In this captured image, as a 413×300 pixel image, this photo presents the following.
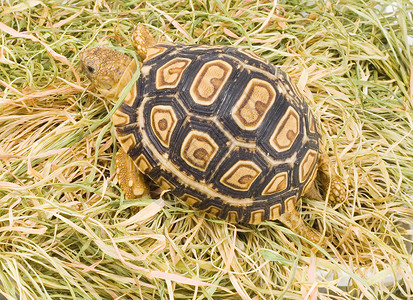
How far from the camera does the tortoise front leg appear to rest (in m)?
1.66

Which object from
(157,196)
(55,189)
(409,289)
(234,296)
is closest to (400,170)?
(409,289)

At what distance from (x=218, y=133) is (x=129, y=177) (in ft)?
1.31

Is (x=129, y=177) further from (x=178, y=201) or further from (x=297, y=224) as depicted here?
(x=297, y=224)

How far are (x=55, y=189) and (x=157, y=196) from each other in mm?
383

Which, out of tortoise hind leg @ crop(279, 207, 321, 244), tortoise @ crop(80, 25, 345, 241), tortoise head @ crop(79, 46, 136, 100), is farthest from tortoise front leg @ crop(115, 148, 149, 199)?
tortoise hind leg @ crop(279, 207, 321, 244)

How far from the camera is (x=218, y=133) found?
1.51 metres

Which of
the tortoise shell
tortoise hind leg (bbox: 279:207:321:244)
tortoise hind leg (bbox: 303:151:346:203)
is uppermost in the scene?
the tortoise shell

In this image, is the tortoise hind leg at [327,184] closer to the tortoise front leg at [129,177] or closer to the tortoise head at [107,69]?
the tortoise front leg at [129,177]

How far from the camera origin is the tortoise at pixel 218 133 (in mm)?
1519

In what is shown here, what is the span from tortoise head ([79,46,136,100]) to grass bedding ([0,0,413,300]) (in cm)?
9

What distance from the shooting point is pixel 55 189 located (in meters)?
1.60

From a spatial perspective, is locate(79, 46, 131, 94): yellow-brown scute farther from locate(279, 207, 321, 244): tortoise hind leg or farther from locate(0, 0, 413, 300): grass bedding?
locate(279, 207, 321, 244): tortoise hind leg

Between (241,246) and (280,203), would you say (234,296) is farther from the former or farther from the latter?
(280,203)

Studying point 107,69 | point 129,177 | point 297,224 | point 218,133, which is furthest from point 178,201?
point 107,69
